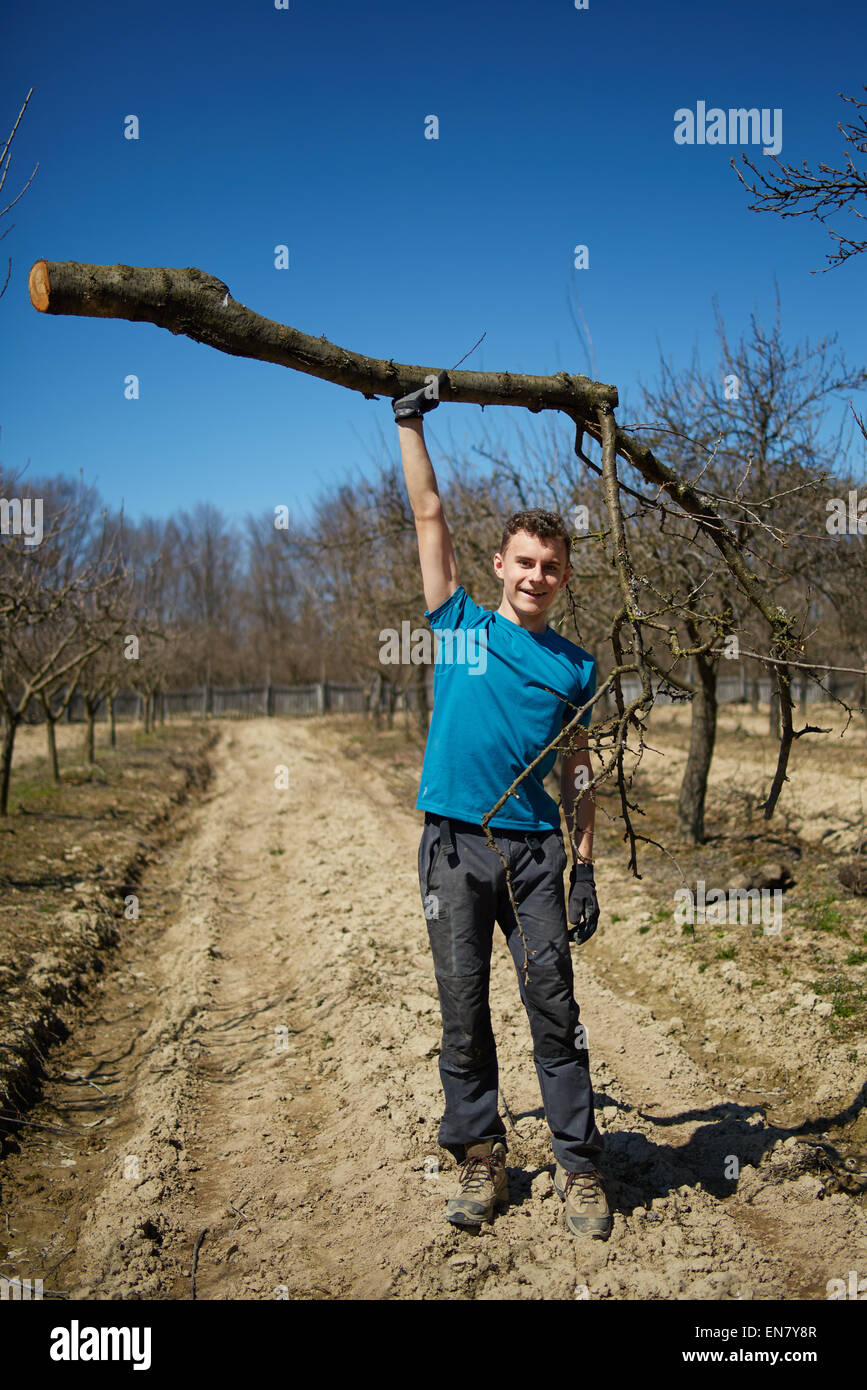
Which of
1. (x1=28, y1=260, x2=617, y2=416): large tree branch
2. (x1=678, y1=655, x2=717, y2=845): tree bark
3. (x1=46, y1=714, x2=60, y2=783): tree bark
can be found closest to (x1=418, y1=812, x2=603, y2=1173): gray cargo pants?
→ (x1=28, y1=260, x2=617, y2=416): large tree branch

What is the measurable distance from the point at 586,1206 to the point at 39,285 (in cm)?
316

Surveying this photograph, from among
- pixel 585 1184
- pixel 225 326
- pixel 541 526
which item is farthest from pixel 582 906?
pixel 225 326

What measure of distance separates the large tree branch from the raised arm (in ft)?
0.35

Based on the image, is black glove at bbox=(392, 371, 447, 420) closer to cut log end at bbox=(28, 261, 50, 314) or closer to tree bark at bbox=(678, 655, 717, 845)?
cut log end at bbox=(28, 261, 50, 314)

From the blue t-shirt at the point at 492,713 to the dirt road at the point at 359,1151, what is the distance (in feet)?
4.43

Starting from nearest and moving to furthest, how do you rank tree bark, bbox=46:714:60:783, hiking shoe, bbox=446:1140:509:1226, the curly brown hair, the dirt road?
the dirt road → hiking shoe, bbox=446:1140:509:1226 → the curly brown hair → tree bark, bbox=46:714:60:783

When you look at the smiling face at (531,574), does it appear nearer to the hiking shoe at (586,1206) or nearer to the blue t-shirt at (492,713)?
the blue t-shirt at (492,713)

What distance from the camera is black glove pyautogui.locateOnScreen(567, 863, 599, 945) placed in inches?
119

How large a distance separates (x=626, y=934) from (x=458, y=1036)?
3.89 m

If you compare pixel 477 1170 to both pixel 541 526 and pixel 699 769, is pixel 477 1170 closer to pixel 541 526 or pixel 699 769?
pixel 541 526

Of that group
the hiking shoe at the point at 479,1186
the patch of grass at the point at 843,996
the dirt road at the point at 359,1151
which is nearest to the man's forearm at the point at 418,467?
the hiking shoe at the point at 479,1186

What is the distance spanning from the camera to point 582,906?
305cm

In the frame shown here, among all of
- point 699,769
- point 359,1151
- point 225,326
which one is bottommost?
point 359,1151
